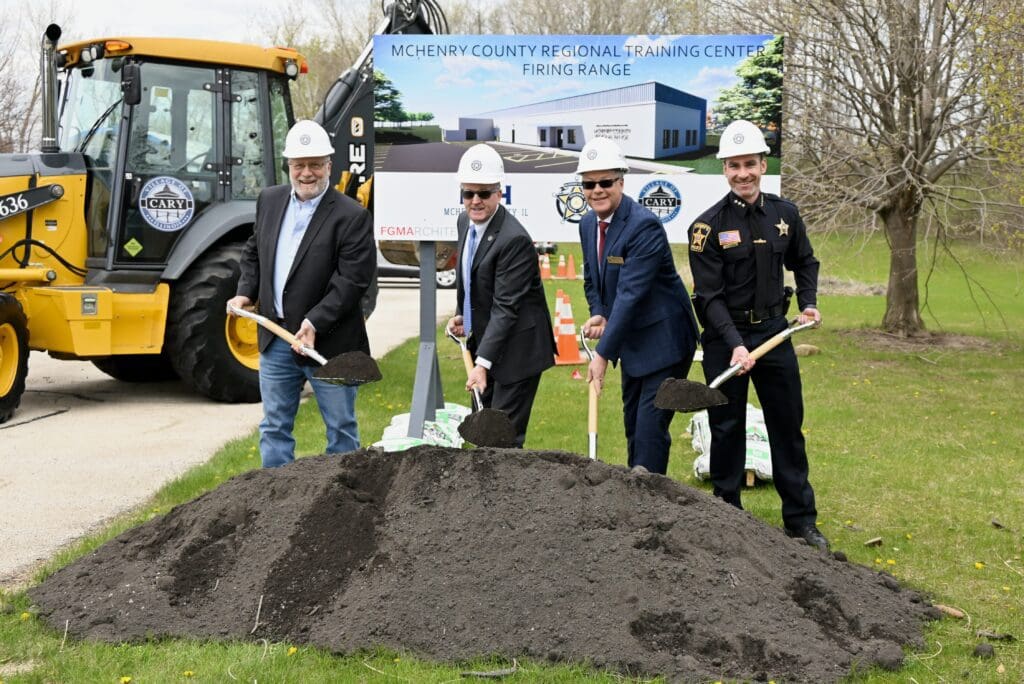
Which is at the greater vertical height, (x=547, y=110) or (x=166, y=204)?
(x=547, y=110)

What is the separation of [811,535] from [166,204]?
6739 millimetres

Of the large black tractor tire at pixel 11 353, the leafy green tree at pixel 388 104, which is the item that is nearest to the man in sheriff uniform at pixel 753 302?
the leafy green tree at pixel 388 104

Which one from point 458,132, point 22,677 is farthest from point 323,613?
point 458,132

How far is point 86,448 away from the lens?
27.9 ft

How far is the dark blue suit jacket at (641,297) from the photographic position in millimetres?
5527

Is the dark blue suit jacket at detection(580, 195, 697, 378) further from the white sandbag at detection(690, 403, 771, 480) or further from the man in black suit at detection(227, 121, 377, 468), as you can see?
the white sandbag at detection(690, 403, 771, 480)

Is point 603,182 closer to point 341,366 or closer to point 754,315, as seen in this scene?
point 754,315

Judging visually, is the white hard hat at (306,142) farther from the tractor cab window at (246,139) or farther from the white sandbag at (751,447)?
the tractor cab window at (246,139)

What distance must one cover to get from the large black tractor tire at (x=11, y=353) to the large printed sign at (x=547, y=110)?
3.15m

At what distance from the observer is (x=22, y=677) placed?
13.3 feet

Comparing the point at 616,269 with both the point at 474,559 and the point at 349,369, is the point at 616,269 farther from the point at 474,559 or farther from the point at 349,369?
the point at 474,559

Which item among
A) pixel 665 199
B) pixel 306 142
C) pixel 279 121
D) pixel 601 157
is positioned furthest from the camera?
pixel 279 121

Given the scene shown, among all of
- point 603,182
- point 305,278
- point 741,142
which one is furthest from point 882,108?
point 305,278

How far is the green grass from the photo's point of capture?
4.15 meters
